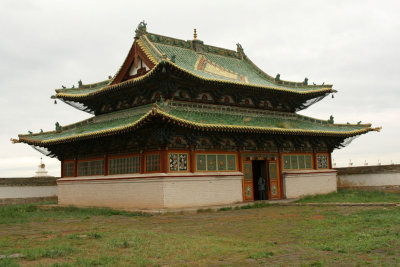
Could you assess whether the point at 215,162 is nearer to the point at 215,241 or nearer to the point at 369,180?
the point at 215,241

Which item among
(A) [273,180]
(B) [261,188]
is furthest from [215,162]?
(A) [273,180]

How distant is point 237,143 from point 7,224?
44.2 ft

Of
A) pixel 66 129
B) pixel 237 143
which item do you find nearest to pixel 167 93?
pixel 237 143

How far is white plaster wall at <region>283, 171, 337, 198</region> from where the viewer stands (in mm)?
28344

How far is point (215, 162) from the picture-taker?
24984 mm

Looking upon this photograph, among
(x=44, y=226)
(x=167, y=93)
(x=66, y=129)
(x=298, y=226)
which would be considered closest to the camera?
(x=298, y=226)

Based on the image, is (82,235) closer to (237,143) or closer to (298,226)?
(298,226)

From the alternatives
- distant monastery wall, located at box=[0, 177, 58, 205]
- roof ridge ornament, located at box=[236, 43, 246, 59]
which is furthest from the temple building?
distant monastery wall, located at box=[0, 177, 58, 205]

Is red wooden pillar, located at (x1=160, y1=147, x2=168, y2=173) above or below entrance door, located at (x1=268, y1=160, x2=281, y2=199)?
above

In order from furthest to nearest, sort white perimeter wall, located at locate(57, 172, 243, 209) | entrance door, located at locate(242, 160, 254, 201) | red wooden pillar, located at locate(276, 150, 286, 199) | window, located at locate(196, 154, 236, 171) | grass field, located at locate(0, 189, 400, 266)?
1. red wooden pillar, located at locate(276, 150, 286, 199)
2. entrance door, located at locate(242, 160, 254, 201)
3. window, located at locate(196, 154, 236, 171)
4. white perimeter wall, located at locate(57, 172, 243, 209)
5. grass field, located at locate(0, 189, 400, 266)

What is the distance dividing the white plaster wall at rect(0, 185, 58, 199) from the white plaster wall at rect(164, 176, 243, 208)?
52.5 ft

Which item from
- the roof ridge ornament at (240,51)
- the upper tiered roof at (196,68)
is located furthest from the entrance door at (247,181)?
the roof ridge ornament at (240,51)

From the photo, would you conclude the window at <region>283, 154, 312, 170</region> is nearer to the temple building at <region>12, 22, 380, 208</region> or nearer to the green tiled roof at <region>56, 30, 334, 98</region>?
the temple building at <region>12, 22, 380, 208</region>

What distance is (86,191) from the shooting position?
27531mm
